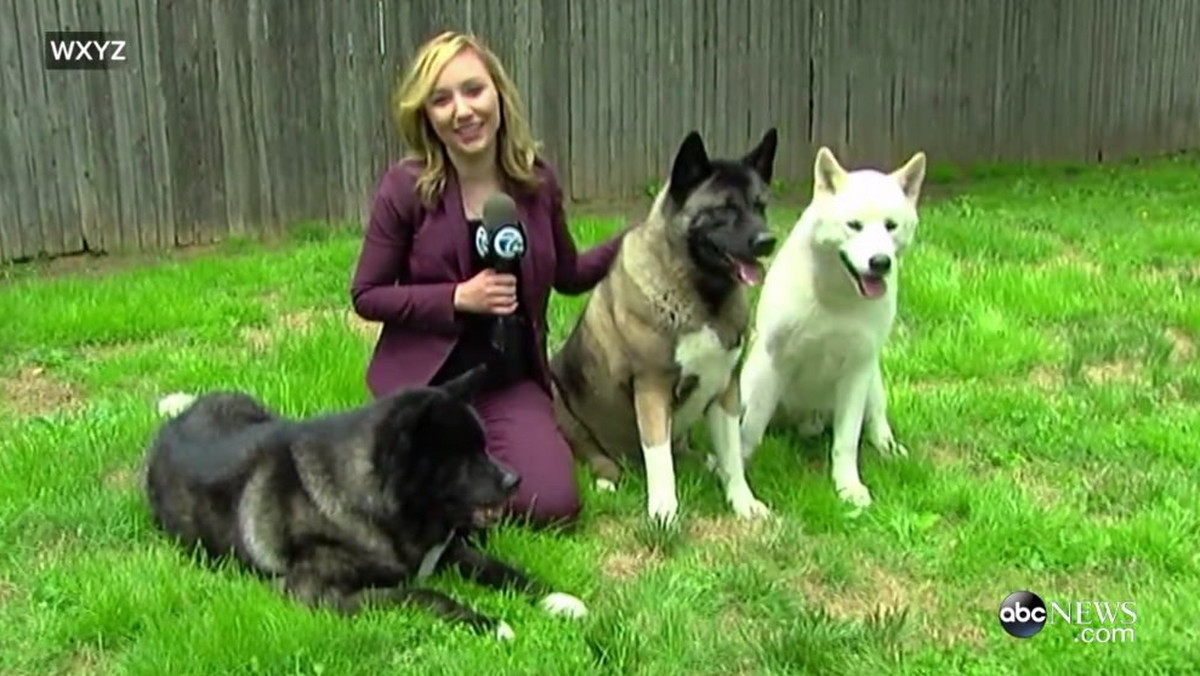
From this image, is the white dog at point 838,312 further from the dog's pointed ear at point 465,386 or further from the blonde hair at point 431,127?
the dog's pointed ear at point 465,386

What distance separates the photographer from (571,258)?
172 inches

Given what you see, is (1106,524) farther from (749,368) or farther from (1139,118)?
(1139,118)

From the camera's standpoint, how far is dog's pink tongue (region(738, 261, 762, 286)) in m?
3.73

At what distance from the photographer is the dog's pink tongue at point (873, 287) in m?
3.82

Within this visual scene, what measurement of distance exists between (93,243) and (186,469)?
5.00 metres

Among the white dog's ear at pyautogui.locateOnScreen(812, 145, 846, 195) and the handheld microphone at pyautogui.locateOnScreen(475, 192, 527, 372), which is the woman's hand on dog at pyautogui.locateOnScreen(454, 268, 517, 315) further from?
the white dog's ear at pyautogui.locateOnScreen(812, 145, 846, 195)

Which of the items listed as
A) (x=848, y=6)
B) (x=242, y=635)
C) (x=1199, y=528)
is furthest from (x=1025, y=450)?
(x=848, y=6)

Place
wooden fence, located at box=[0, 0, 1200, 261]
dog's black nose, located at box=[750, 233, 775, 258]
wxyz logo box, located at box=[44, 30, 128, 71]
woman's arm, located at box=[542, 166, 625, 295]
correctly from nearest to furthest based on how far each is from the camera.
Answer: dog's black nose, located at box=[750, 233, 775, 258]
woman's arm, located at box=[542, 166, 625, 295]
wxyz logo box, located at box=[44, 30, 128, 71]
wooden fence, located at box=[0, 0, 1200, 261]

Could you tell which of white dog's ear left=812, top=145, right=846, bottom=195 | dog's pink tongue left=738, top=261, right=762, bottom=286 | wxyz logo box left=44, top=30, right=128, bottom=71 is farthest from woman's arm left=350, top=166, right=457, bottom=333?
wxyz logo box left=44, top=30, right=128, bottom=71

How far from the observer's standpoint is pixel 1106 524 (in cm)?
380
